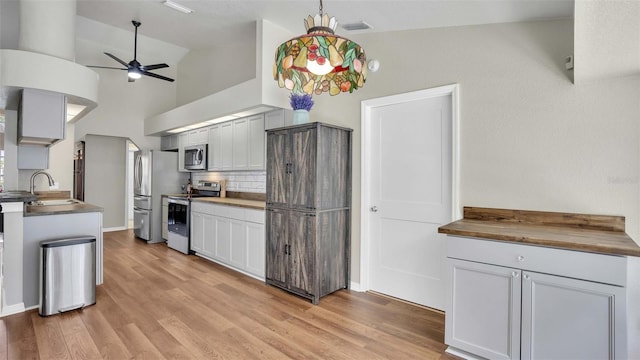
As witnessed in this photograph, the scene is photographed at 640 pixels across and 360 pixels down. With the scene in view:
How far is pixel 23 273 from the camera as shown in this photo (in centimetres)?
302

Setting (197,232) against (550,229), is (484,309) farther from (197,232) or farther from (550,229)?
(197,232)

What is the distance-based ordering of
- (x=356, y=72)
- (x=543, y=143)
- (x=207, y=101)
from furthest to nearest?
(x=207, y=101) < (x=543, y=143) < (x=356, y=72)

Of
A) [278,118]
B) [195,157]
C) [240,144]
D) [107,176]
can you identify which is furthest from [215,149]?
[107,176]

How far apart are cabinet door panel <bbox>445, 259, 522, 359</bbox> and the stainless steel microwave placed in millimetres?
4505

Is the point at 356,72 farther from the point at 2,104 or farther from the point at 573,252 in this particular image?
the point at 2,104

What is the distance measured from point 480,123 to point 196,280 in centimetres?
358

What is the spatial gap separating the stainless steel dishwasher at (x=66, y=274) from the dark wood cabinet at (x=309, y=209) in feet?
5.81

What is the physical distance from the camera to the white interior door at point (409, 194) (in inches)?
120

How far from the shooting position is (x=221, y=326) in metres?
2.74

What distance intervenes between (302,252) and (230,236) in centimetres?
143

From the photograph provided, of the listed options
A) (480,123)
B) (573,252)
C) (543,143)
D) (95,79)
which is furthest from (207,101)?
(573,252)

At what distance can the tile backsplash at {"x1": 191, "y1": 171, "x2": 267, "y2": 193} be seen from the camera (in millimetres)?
4941

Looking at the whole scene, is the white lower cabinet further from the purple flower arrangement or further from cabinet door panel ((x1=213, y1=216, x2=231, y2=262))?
cabinet door panel ((x1=213, y1=216, x2=231, y2=262))

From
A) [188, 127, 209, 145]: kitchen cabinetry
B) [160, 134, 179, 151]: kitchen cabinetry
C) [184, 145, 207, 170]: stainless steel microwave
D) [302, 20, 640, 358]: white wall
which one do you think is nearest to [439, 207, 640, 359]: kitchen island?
[302, 20, 640, 358]: white wall
